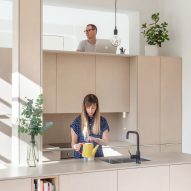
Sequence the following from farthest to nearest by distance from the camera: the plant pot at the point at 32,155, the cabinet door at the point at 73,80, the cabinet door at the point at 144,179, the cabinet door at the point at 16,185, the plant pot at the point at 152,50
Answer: the plant pot at the point at 152,50
the cabinet door at the point at 73,80
the plant pot at the point at 32,155
the cabinet door at the point at 144,179
the cabinet door at the point at 16,185

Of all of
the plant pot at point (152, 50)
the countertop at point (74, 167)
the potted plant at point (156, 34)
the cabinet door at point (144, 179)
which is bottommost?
the cabinet door at point (144, 179)

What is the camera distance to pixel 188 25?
546 centimetres

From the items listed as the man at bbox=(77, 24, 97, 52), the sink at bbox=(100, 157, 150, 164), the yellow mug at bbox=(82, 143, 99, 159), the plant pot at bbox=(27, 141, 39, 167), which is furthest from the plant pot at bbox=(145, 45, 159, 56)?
the plant pot at bbox=(27, 141, 39, 167)

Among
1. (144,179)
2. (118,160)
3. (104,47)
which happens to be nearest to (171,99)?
→ (104,47)

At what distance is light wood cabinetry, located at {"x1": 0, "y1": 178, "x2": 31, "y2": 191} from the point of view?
268 centimetres

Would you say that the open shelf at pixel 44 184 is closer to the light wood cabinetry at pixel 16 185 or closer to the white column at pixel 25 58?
the light wood cabinetry at pixel 16 185

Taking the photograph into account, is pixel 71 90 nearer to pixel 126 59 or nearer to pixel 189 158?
pixel 126 59

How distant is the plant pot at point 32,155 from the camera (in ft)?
10.6

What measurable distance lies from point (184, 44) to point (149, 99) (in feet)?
3.30

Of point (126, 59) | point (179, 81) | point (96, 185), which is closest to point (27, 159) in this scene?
point (96, 185)

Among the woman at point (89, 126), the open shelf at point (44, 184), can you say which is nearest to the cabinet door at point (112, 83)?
the woman at point (89, 126)

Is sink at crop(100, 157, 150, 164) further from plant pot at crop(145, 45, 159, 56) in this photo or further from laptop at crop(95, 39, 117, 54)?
plant pot at crop(145, 45, 159, 56)

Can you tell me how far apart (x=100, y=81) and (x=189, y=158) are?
207 centimetres

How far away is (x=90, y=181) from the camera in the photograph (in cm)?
298
